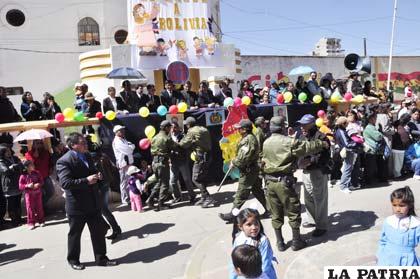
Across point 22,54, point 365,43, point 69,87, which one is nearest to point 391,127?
point 69,87

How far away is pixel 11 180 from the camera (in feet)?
24.0

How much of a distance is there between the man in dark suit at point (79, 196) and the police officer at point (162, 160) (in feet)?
8.07

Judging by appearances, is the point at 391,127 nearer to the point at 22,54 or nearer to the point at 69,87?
the point at 69,87

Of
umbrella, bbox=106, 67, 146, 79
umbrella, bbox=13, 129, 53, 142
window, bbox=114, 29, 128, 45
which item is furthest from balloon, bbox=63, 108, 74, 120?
window, bbox=114, 29, 128, 45

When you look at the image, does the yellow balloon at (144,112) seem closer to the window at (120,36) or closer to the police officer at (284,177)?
the police officer at (284,177)

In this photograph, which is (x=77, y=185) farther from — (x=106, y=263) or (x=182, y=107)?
(x=182, y=107)

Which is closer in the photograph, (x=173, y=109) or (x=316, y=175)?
(x=316, y=175)

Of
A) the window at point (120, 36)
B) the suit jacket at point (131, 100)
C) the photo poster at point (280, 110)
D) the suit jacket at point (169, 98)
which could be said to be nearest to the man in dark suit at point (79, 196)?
the suit jacket at point (131, 100)

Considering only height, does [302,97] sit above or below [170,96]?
below

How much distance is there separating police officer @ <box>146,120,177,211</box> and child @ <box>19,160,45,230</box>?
2.00 meters

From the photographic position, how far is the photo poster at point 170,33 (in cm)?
1326

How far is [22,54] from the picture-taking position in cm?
2070

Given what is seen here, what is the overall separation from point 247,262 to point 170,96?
24.1ft

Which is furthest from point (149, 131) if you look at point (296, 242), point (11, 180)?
point (296, 242)
